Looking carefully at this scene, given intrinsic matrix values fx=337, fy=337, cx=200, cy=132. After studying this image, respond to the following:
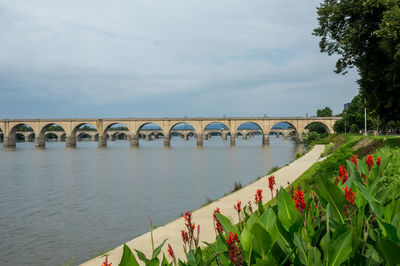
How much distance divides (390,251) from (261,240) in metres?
0.88

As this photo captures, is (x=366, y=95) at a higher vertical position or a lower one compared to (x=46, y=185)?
higher

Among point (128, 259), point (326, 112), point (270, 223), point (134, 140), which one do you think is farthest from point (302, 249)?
point (326, 112)

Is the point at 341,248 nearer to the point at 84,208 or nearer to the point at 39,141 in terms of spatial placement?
the point at 84,208

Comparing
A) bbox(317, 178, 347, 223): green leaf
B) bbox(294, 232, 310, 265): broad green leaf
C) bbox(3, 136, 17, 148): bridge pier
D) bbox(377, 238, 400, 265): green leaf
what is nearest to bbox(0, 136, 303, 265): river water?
bbox(317, 178, 347, 223): green leaf

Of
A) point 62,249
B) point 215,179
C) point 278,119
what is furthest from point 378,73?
point 278,119

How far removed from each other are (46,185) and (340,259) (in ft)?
89.7

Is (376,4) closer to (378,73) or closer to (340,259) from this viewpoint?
(378,73)

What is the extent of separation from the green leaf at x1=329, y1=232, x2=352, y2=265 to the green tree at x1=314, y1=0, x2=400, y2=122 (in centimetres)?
1866

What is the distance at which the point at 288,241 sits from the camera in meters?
2.89

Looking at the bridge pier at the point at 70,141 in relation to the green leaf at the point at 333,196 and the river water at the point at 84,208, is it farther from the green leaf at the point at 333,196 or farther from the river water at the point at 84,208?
the green leaf at the point at 333,196

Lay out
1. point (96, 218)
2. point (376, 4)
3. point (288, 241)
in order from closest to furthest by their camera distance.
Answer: point (288, 241), point (96, 218), point (376, 4)

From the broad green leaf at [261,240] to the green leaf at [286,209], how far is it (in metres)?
0.33

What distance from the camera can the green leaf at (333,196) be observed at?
9.62ft

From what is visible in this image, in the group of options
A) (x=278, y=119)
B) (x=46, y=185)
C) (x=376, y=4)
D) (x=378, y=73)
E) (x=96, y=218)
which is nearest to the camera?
(x=96, y=218)
